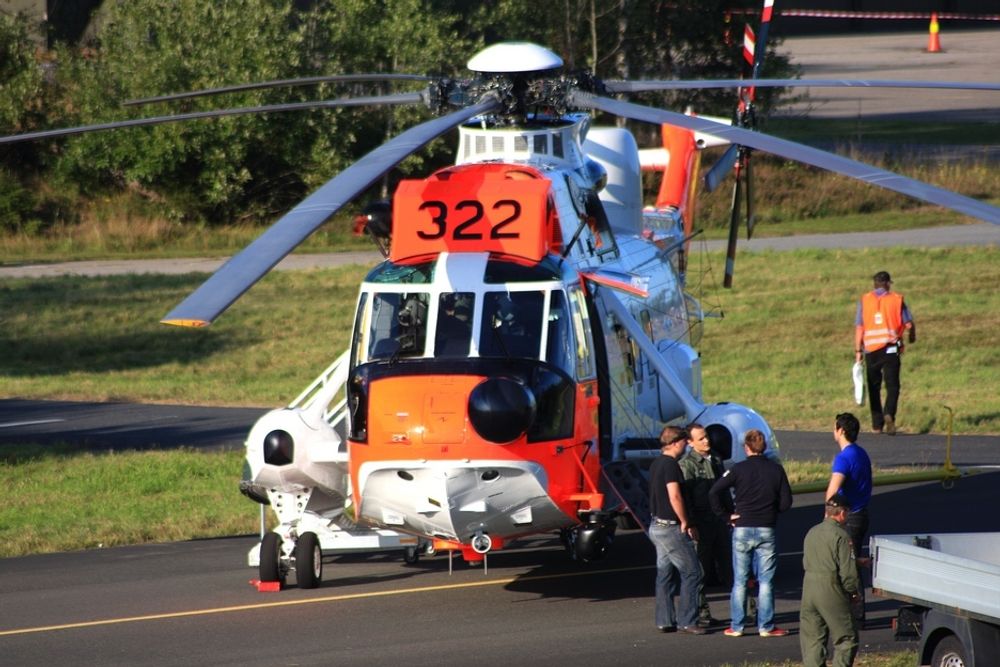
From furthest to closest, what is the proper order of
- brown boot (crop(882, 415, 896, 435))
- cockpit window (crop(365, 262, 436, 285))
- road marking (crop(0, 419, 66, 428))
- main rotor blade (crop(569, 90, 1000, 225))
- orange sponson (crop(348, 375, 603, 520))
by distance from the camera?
road marking (crop(0, 419, 66, 428)) < brown boot (crop(882, 415, 896, 435)) < cockpit window (crop(365, 262, 436, 285)) < orange sponson (crop(348, 375, 603, 520)) < main rotor blade (crop(569, 90, 1000, 225))

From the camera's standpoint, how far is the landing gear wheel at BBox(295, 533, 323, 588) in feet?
41.4

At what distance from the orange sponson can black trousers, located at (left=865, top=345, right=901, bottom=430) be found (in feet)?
30.0

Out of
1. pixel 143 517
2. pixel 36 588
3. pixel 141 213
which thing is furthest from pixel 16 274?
pixel 36 588

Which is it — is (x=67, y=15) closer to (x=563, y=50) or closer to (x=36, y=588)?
(x=563, y=50)

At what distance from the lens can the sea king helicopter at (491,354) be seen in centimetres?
1077

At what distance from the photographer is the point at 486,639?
1097 centimetres

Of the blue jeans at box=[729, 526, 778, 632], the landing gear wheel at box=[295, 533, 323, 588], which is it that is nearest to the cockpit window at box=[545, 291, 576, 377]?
the blue jeans at box=[729, 526, 778, 632]

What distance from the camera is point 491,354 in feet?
37.0

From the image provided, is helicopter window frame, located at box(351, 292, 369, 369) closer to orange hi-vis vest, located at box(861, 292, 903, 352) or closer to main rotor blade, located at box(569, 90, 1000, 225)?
main rotor blade, located at box(569, 90, 1000, 225)

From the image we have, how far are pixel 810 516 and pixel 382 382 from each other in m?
6.05

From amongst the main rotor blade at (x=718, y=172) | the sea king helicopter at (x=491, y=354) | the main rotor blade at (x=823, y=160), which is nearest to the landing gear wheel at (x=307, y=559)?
the sea king helicopter at (x=491, y=354)

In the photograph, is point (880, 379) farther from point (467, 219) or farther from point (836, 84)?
point (467, 219)

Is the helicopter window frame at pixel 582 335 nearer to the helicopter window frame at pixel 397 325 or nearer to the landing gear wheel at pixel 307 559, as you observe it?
the helicopter window frame at pixel 397 325

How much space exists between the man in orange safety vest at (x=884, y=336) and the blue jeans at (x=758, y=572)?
9031mm
